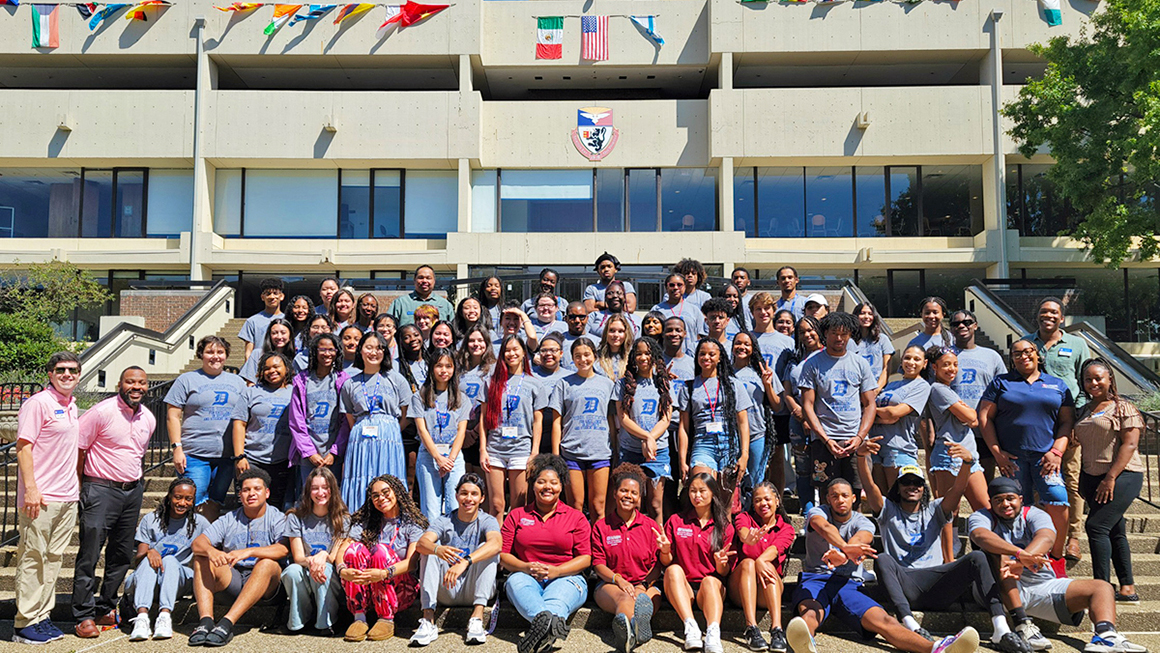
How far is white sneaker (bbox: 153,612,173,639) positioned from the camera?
5.74m

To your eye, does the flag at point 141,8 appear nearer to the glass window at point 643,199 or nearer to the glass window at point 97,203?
the glass window at point 97,203

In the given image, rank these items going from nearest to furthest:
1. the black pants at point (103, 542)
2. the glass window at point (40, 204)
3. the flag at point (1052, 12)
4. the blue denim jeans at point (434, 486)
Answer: the black pants at point (103, 542)
the blue denim jeans at point (434, 486)
the flag at point (1052, 12)
the glass window at point (40, 204)

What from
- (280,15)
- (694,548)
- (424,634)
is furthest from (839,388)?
(280,15)

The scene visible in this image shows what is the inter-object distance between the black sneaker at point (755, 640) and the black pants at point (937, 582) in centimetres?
99

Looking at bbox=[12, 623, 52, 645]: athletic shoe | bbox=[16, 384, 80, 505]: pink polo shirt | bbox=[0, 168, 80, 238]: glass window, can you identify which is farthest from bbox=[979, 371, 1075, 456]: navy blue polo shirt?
bbox=[0, 168, 80, 238]: glass window

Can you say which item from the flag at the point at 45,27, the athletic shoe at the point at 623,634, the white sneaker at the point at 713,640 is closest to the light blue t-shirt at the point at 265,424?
the athletic shoe at the point at 623,634

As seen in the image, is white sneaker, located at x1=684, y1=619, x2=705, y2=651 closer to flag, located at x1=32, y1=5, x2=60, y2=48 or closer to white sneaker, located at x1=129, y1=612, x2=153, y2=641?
white sneaker, located at x1=129, y1=612, x2=153, y2=641

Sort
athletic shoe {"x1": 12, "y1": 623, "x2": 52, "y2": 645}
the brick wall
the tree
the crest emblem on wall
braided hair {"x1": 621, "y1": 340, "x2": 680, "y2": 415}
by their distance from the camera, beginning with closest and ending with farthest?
athletic shoe {"x1": 12, "y1": 623, "x2": 52, "y2": 645} < braided hair {"x1": 621, "y1": 340, "x2": 680, "y2": 415} < the tree < the brick wall < the crest emblem on wall

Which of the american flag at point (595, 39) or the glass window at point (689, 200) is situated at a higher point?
the american flag at point (595, 39)

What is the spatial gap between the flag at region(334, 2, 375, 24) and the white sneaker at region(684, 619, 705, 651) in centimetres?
1978

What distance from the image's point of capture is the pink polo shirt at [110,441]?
20.2ft

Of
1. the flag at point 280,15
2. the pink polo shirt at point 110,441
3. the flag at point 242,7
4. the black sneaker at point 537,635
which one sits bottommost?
the black sneaker at point 537,635

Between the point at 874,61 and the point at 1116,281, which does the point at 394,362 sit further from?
the point at 1116,281

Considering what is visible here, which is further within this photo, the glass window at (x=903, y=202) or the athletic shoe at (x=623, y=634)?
the glass window at (x=903, y=202)
